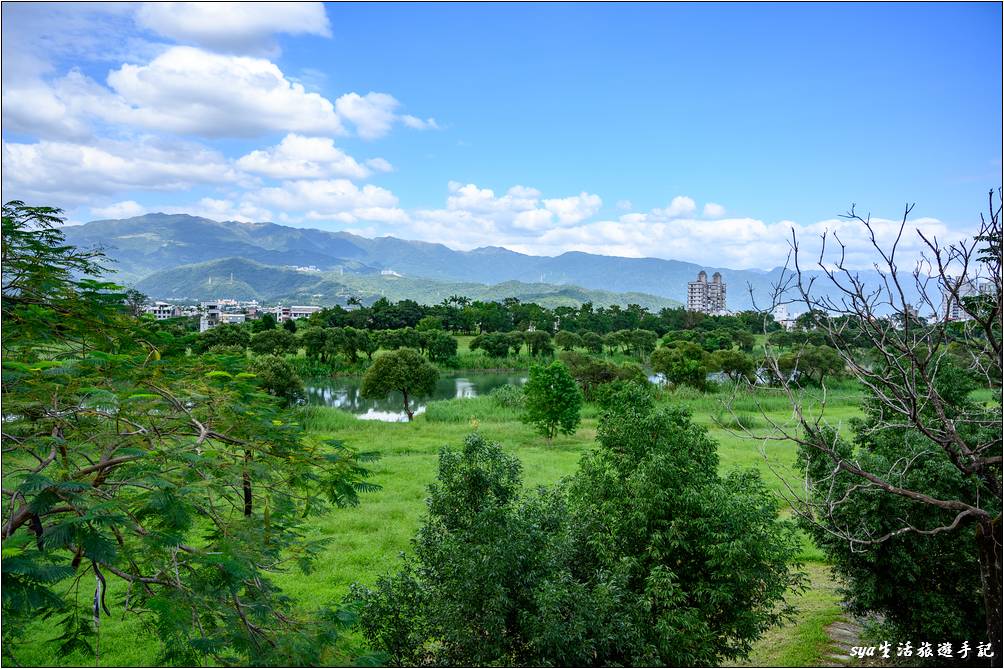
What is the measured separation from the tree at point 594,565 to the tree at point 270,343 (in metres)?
42.1

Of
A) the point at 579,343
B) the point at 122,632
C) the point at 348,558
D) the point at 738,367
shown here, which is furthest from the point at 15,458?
the point at 579,343

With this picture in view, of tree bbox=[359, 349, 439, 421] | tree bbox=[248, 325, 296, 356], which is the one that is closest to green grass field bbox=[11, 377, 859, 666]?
tree bbox=[359, 349, 439, 421]

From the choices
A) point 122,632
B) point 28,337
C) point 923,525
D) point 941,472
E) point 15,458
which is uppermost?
point 28,337

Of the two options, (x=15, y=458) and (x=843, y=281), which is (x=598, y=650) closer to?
(x=843, y=281)

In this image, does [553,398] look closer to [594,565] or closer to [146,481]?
[594,565]

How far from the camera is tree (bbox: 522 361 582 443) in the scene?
93.7ft

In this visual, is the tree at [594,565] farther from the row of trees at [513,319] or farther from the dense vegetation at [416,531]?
the row of trees at [513,319]

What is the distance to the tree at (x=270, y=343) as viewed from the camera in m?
48.9

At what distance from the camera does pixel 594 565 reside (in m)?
9.54

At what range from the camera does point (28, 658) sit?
9.59 m

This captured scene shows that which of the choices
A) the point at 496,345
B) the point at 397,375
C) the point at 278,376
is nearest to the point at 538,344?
the point at 496,345

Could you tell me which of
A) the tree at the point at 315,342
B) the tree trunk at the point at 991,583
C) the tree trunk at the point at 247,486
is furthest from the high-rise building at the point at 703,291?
the tree trunk at the point at 247,486

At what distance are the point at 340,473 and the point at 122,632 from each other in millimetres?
7511

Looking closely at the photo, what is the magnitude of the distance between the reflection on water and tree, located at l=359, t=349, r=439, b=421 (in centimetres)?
316
